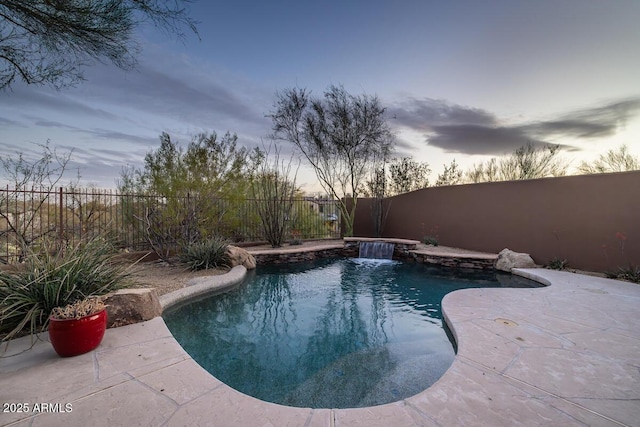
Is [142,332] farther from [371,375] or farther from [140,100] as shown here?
[140,100]

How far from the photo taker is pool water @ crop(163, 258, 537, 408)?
82.6 inches

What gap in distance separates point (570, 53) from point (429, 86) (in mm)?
2671

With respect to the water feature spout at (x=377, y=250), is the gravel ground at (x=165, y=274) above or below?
below

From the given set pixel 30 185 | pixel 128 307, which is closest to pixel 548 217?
pixel 128 307

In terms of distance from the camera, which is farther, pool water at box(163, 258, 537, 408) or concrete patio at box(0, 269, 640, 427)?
pool water at box(163, 258, 537, 408)

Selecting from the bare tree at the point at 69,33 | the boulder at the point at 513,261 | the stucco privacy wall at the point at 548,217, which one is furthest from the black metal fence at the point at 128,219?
the boulder at the point at 513,261

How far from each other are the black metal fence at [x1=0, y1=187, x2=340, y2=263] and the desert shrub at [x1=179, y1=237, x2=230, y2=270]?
831mm

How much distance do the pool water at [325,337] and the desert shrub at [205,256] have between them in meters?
0.91

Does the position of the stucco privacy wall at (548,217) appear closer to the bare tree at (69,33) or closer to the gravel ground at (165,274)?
the gravel ground at (165,274)

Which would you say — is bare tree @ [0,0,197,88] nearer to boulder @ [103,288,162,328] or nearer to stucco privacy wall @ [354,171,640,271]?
boulder @ [103,288,162,328]

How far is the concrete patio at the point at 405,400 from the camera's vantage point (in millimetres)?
1485

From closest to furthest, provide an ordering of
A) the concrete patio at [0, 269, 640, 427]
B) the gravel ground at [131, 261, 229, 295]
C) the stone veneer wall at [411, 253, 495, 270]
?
1. the concrete patio at [0, 269, 640, 427]
2. the gravel ground at [131, 261, 229, 295]
3. the stone veneer wall at [411, 253, 495, 270]

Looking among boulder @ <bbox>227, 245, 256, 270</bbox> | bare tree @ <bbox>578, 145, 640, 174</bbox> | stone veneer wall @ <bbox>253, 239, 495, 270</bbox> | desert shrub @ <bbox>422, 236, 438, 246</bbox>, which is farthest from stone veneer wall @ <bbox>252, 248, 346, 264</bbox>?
bare tree @ <bbox>578, 145, 640, 174</bbox>

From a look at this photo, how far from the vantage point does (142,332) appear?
2.57 metres
